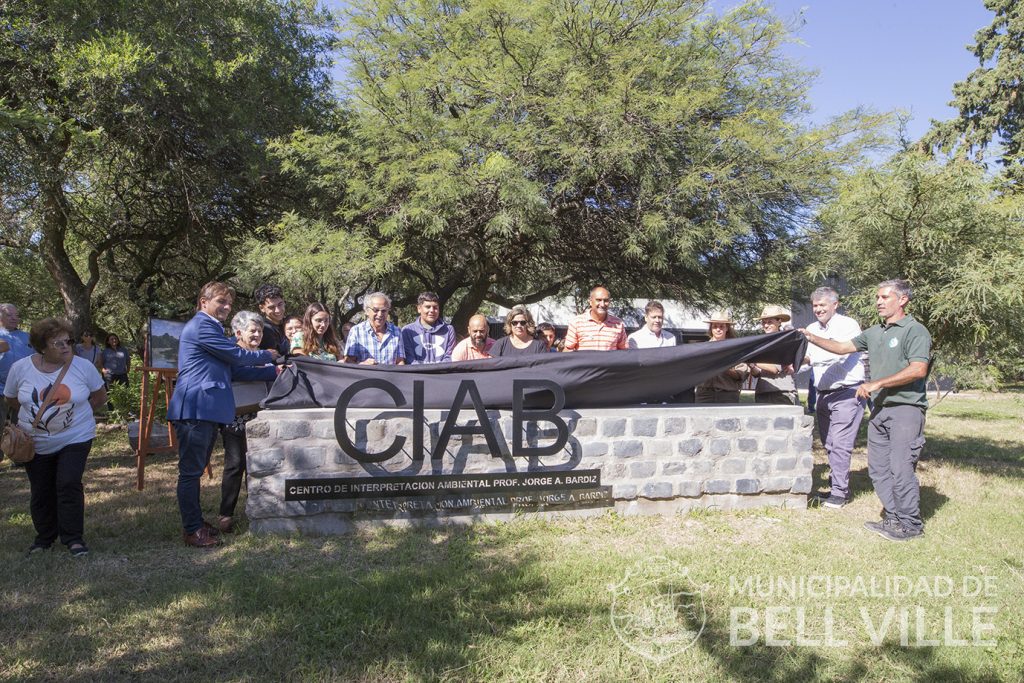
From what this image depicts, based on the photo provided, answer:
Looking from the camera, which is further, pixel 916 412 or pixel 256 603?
pixel 916 412

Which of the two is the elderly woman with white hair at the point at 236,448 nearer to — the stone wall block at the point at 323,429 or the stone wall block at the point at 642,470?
the stone wall block at the point at 323,429

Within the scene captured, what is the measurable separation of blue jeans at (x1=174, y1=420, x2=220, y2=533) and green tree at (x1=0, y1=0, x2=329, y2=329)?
3.66 m

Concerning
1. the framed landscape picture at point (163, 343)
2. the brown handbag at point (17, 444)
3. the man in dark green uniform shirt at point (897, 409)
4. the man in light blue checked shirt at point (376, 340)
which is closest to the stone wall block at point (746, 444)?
the man in dark green uniform shirt at point (897, 409)

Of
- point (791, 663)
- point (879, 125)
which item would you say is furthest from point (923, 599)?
point (879, 125)

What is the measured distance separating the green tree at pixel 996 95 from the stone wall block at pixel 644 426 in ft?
61.1

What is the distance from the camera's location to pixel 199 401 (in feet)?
15.0

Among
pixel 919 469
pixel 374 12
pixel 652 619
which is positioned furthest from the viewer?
pixel 374 12

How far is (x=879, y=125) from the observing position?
7840 millimetres

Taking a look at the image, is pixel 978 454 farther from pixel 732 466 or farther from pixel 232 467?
pixel 232 467

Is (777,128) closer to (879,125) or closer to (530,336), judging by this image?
Result: (879,125)

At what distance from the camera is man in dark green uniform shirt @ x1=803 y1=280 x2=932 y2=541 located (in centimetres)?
487

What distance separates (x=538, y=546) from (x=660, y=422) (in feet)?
4.69
